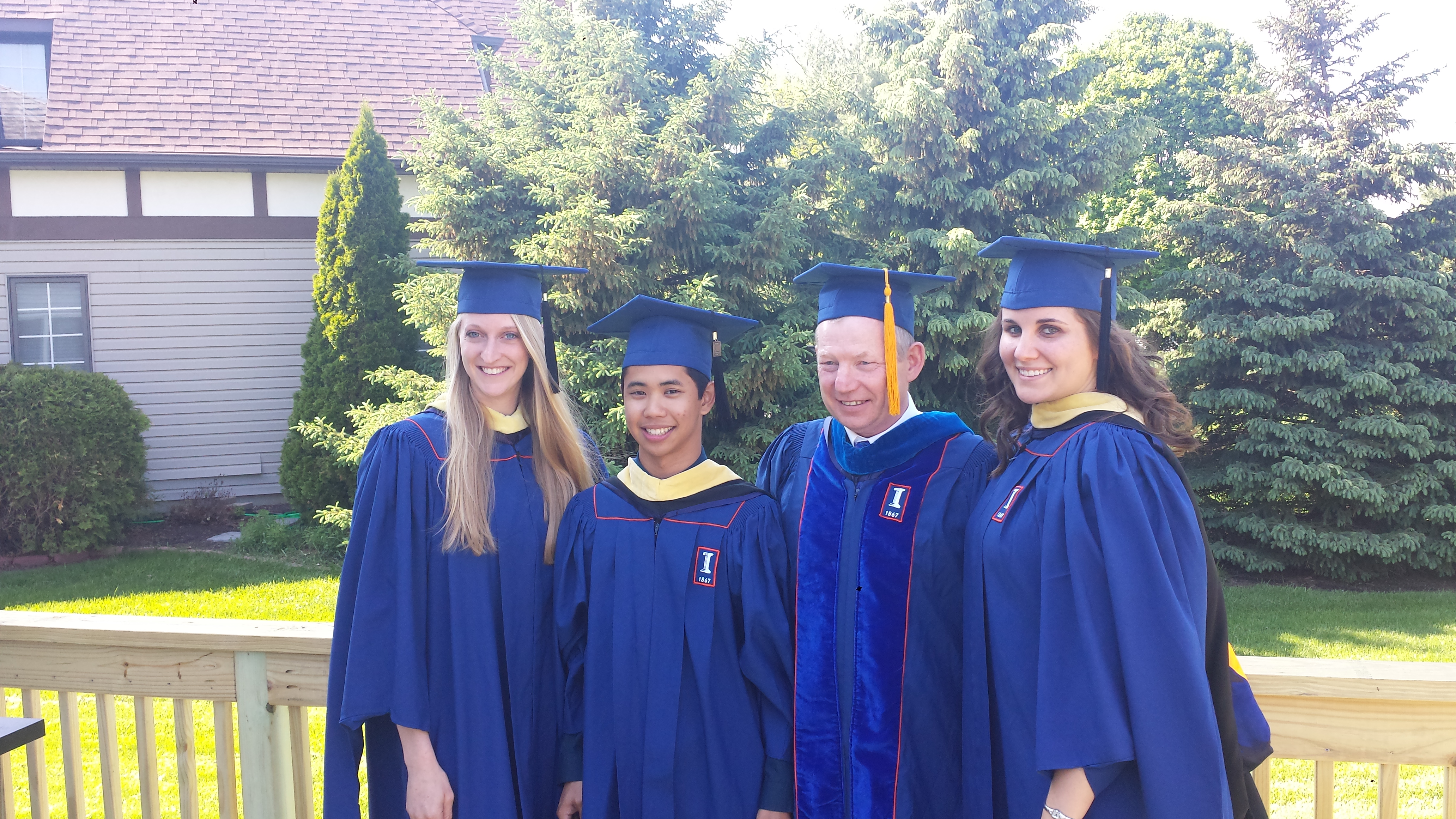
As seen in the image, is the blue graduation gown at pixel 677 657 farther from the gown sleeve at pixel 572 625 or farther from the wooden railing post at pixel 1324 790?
the wooden railing post at pixel 1324 790

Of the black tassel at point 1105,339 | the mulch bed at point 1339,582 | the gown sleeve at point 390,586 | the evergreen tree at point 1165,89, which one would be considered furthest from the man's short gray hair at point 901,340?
the evergreen tree at point 1165,89

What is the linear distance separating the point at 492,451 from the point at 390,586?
1.36 ft

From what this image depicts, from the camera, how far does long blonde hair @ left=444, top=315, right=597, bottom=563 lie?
2299 millimetres

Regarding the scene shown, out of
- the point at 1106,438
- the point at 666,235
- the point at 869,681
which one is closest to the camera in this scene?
the point at 1106,438

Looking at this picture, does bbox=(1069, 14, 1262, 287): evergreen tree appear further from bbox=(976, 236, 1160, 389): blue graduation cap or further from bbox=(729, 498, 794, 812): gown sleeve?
bbox=(729, 498, 794, 812): gown sleeve

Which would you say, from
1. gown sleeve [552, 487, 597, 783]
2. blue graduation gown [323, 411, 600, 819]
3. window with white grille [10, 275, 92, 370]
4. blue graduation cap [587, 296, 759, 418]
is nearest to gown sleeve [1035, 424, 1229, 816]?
blue graduation cap [587, 296, 759, 418]

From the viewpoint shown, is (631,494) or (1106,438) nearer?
(1106,438)

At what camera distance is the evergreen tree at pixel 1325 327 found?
28.2 feet

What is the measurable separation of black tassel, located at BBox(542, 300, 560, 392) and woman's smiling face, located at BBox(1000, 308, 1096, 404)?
3.98ft

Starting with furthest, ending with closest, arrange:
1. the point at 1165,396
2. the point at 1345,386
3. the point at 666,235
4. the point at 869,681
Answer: the point at 1345,386 → the point at 666,235 → the point at 869,681 → the point at 1165,396

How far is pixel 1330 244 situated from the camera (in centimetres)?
923

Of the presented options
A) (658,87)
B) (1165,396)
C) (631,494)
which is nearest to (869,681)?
(631,494)

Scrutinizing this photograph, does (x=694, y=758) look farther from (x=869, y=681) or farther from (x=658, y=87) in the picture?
(x=658, y=87)

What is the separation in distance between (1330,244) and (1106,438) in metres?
9.10
